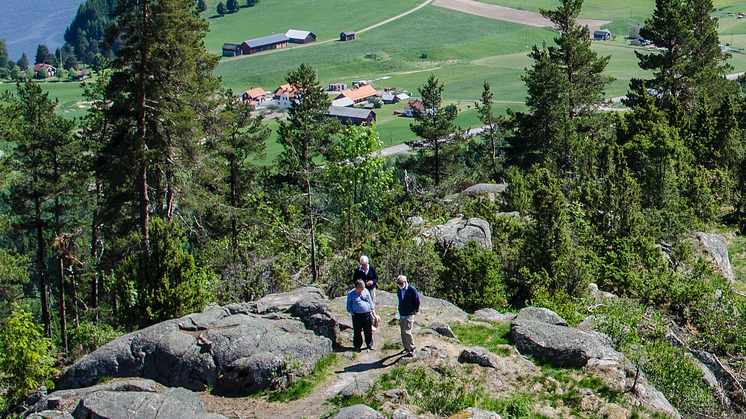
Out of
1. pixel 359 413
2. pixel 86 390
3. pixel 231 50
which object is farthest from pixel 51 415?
pixel 231 50

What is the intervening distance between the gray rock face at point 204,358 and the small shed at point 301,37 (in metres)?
176

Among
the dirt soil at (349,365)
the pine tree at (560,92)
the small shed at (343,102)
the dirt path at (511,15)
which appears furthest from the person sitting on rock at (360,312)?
the dirt path at (511,15)

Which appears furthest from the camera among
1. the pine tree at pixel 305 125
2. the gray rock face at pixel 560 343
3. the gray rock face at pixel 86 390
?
the pine tree at pixel 305 125

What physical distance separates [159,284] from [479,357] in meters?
8.38

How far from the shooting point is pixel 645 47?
537ft

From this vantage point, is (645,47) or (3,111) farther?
(645,47)

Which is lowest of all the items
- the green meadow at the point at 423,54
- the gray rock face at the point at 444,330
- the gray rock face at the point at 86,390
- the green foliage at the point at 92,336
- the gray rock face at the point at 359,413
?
the green foliage at the point at 92,336

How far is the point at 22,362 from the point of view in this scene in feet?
48.6

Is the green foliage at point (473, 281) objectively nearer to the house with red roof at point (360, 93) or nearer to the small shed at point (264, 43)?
the house with red roof at point (360, 93)

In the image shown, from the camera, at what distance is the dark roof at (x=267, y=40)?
17898 centimetres

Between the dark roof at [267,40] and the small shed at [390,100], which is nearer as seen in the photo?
the small shed at [390,100]

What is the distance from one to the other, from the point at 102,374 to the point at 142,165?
38.2 ft

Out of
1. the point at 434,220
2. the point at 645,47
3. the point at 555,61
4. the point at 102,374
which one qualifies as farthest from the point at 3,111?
the point at 645,47

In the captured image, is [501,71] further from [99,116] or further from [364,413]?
[364,413]
